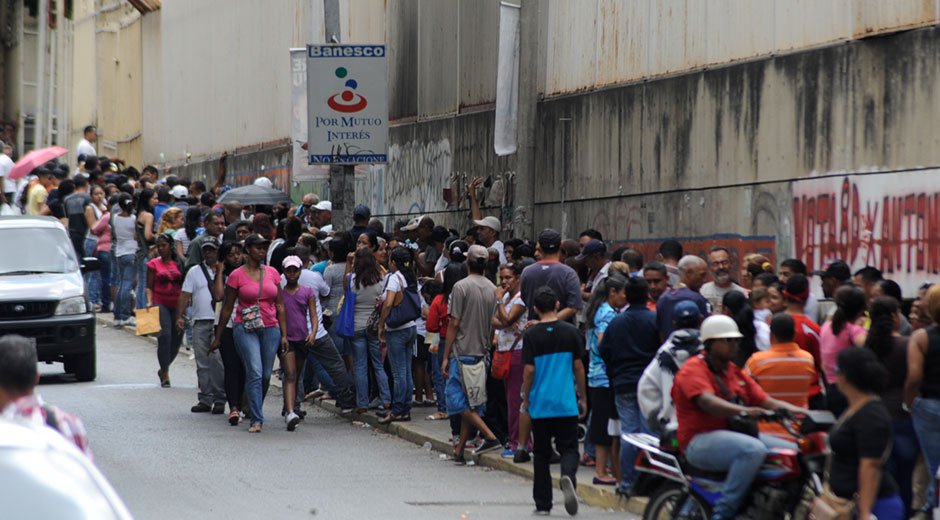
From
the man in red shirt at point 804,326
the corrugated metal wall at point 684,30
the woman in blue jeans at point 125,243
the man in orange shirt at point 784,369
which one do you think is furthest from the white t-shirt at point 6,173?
the man in orange shirt at point 784,369

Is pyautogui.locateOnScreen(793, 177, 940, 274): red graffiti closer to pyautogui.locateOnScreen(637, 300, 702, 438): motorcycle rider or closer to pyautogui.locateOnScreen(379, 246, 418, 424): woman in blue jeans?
pyautogui.locateOnScreen(637, 300, 702, 438): motorcycle rider

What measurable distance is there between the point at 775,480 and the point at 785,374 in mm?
1148

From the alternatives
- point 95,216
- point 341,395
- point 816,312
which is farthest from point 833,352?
point 95,216

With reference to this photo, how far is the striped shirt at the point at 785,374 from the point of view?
393 inches

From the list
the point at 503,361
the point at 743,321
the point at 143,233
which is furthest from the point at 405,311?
the point at 143,233

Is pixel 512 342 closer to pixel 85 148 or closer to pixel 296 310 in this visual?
pixel 296 310

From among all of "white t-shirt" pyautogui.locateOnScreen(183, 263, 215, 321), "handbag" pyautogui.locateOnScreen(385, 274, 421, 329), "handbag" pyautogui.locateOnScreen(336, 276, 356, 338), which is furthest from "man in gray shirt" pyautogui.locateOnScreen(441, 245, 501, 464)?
"white t-shirt" pyautogui.locateOnScreen(183, 263, 215, 321)

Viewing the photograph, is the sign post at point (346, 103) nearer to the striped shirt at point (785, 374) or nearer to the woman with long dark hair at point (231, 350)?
the woman with long dark hair at point (231, 350)

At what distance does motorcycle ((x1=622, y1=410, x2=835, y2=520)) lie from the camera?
8953 millimetres

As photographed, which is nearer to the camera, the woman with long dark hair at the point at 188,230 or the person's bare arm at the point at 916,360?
the person's bare arm at the point at 916,360

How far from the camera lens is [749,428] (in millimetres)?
9117

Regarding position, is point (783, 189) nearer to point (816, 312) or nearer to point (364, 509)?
point (816, 312)

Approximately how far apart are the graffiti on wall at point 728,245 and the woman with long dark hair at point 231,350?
14.4 ft

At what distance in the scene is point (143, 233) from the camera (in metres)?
24.7
